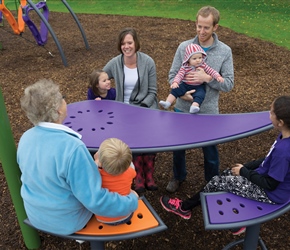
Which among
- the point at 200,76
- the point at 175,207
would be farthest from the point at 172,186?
the point at 200,76

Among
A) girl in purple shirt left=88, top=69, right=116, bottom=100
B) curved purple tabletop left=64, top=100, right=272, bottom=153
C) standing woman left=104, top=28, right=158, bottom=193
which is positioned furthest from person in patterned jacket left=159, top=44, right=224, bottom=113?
girl in purple shirt left=88, top=69, right=116, bottom=100

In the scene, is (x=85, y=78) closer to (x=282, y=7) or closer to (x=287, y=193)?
(x=287, y=193)

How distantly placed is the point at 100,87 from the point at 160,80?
3.09 metres

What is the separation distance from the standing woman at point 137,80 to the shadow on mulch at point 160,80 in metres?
0.31

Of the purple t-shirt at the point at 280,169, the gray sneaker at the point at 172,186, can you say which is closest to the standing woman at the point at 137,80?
the gray sneaker at the point at 172,186

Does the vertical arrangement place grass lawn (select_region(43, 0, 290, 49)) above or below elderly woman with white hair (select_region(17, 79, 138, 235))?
below

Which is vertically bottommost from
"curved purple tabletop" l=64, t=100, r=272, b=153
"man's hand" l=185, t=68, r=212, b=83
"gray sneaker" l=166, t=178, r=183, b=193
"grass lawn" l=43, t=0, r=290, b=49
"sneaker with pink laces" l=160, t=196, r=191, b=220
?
"gray sneaker" l=166, t=178, r=183, b=193

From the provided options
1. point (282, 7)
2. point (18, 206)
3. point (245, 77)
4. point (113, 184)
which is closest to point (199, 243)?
point (113, 184)

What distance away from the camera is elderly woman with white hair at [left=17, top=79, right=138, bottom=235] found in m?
1.75

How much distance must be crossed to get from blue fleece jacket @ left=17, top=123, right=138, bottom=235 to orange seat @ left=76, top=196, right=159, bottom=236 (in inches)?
3.2

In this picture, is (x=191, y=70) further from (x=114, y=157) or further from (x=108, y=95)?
(x=114, y=157)

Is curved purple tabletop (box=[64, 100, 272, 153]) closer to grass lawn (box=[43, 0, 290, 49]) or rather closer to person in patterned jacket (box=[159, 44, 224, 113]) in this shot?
person in patterned jacket (box=[159, 44, 224, 113])

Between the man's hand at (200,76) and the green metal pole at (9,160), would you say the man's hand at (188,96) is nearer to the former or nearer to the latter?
the man's hand at (200,76)

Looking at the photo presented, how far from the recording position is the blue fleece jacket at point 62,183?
1.75 metres
